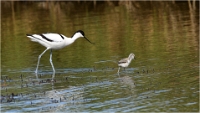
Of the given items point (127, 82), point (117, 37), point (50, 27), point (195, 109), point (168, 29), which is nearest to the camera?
point (195, 109)

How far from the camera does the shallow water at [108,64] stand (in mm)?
9664

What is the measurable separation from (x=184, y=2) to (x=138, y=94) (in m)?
18.6

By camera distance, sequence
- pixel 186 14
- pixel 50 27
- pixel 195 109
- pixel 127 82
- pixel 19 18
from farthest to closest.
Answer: pixel 19 18
pixel 186 14
pixel 50 27
pixel 127 82
pixel 195 109

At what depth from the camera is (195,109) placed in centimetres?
873

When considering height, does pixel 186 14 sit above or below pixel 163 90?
above

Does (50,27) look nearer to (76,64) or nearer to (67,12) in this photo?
(67,12)

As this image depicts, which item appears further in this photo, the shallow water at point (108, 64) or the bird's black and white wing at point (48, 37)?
the bird's black and white wing at point (48, 37)

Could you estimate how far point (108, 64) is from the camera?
45.0 ft

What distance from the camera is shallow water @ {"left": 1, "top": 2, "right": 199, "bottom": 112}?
9664 millimetres

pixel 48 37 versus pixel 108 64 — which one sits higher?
pixel 48 37

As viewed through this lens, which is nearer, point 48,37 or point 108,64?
point 48,37

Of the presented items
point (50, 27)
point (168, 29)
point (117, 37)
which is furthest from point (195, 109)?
point (50, 27)

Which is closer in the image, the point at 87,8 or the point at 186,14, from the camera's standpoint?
the point at 186,14

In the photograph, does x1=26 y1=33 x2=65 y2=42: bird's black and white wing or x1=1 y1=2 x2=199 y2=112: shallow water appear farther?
x1=26 y1=33 x2=65 y2=42: bird's black and white wing
